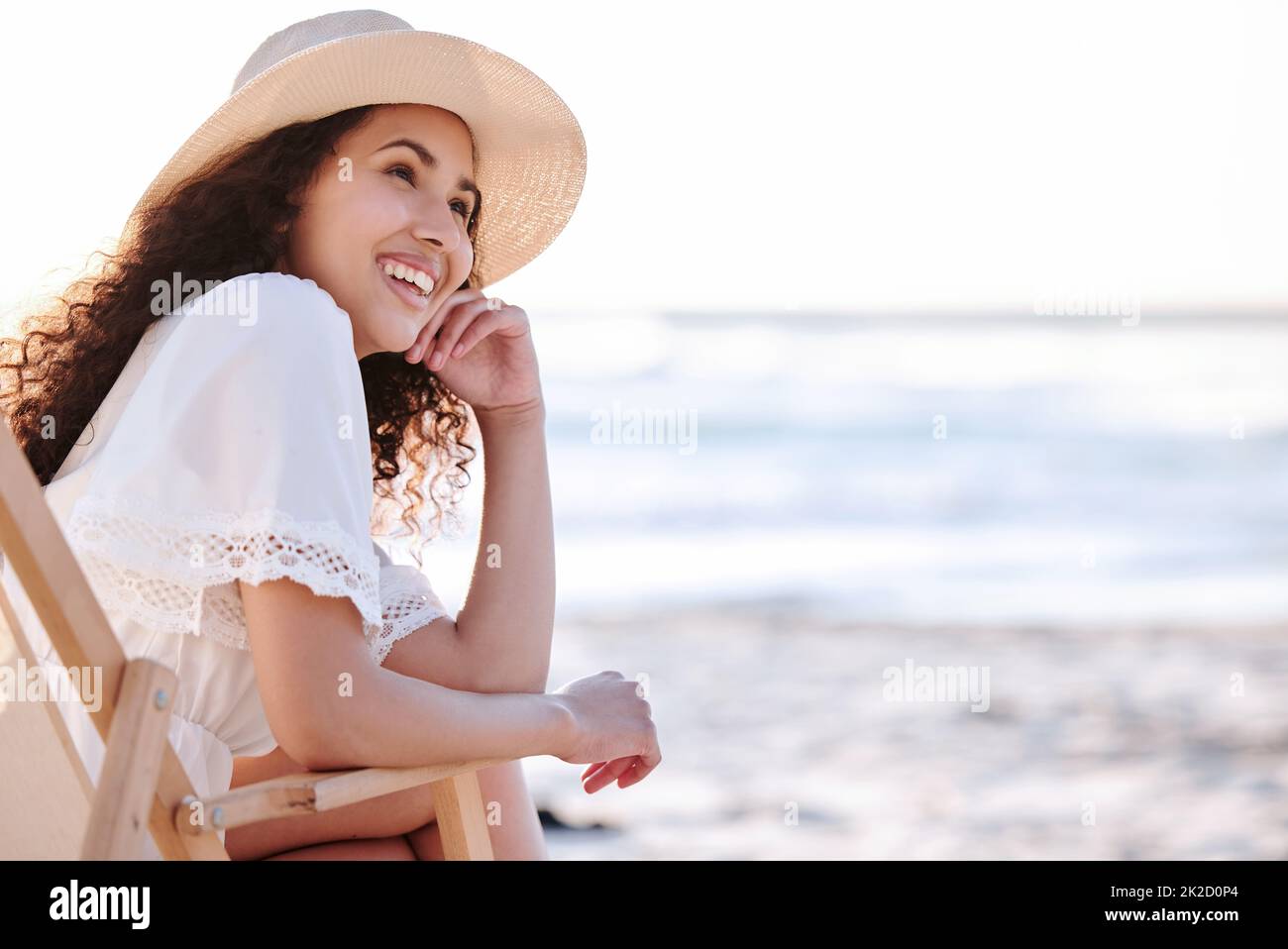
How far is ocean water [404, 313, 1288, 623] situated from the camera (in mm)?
9445

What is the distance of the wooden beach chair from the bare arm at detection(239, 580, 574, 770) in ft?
0.12

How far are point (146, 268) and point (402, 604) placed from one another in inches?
26.9

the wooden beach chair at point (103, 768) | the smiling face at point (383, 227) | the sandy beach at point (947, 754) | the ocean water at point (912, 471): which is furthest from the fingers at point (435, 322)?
the ocean water at point (912, 471)

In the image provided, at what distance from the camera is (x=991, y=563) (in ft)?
34.1

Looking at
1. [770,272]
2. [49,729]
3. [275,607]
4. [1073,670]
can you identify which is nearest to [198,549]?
[275,607]

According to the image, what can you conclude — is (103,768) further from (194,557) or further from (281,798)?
(194,557)

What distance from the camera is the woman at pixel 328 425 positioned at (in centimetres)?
172

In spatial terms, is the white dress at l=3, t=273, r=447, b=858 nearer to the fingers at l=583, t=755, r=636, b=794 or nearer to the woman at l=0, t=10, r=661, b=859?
the woman at l=0, t=10, r=661, b=859

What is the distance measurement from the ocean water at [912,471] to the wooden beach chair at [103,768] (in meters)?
5.41

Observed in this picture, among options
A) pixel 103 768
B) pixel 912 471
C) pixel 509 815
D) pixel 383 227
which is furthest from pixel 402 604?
pixel 912 471

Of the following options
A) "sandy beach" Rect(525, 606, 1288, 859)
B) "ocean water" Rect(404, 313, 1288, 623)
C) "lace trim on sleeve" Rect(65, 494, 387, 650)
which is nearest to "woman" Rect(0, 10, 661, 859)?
"lace trim on sleeve" Rect(65, 494, 387, 650)
